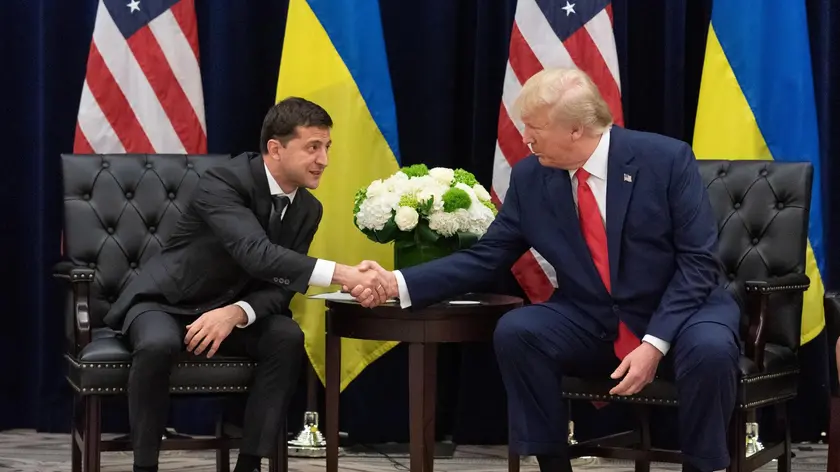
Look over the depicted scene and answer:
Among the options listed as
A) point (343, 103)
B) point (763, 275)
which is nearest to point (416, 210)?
point (343, 103)

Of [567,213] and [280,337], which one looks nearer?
[567,213]

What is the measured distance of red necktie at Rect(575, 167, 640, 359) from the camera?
11.4 ft

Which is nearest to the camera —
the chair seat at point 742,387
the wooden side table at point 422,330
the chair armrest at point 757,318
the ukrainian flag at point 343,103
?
the chair seat at point 742,387

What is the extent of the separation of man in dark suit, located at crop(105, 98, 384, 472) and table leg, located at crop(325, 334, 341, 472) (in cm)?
19

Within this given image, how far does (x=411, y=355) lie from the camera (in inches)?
143

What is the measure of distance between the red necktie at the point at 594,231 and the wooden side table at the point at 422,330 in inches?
14.7

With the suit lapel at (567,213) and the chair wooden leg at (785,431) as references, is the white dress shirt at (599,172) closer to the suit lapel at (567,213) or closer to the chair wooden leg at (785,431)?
the suit lapel at (567,213)

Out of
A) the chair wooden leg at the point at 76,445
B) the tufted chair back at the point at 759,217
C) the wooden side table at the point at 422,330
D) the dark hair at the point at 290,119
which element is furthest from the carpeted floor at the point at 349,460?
the dark hair at the point at 290,119

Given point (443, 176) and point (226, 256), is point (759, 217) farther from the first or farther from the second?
point (226, 256)

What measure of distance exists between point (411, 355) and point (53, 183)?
6.27 ft

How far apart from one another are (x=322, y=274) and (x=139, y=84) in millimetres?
1296

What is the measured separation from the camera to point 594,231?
3.49 m

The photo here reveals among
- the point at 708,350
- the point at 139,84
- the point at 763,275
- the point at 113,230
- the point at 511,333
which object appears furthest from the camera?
the point at 139,84

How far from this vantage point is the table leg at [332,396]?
385 cm
